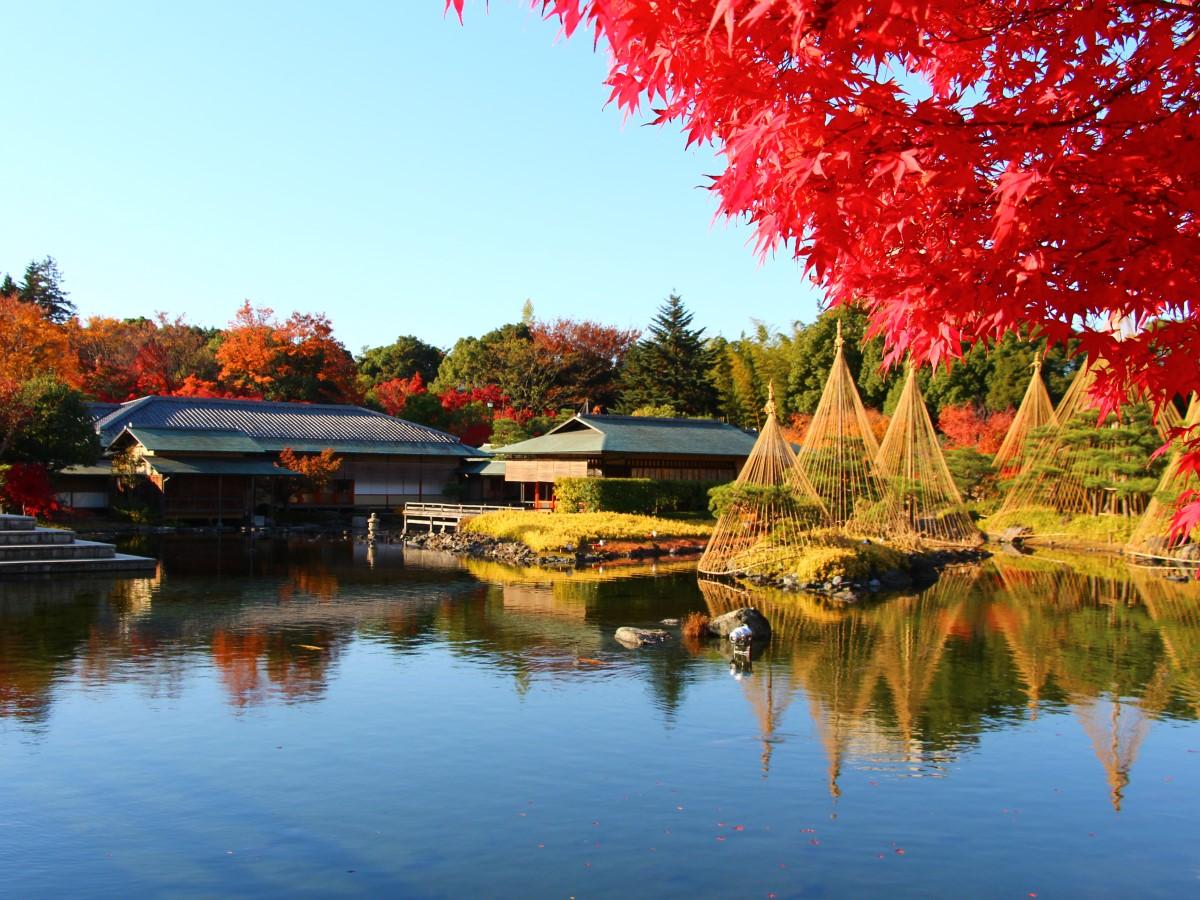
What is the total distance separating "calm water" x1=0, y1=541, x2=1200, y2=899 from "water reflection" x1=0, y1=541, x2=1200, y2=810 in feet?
0.22

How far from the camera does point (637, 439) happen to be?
33.4 meters

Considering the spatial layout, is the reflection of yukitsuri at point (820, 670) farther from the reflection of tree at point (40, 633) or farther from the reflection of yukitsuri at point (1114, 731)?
the reflection of tree at point (40, 633)

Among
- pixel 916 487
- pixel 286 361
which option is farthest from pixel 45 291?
pixel 916 487

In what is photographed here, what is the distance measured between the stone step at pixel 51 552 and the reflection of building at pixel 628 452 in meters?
14.3

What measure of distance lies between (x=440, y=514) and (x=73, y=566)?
1412 centimetres

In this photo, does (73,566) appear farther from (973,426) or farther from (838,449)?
(973,426)

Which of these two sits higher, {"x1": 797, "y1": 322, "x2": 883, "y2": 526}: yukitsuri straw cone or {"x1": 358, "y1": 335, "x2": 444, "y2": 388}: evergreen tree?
{"x1": 358, "y1": 335, "x2": 444, "y2": 388}: evergreen tree

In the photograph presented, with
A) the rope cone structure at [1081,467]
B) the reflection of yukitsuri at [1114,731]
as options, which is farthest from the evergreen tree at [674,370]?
the reflection of yukitsuri at [1114,731]

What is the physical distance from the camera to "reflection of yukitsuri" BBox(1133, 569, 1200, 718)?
1204 cm

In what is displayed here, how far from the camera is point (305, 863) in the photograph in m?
6.84

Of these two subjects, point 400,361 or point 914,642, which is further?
point 400,361

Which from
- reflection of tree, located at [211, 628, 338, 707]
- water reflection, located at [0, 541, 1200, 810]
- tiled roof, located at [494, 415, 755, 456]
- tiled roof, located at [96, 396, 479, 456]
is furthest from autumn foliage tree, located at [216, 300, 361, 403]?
reflection of tree, located at [211, 628, 338, 707]

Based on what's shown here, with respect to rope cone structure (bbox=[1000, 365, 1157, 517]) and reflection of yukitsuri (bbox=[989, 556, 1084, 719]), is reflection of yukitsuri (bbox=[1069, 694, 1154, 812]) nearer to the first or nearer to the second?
reflection of yukitsuri (bbox=[989, 556, 1084, 719])

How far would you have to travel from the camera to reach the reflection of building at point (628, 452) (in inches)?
1292
